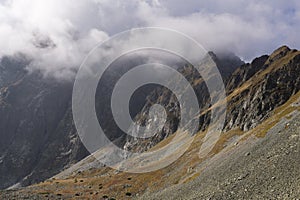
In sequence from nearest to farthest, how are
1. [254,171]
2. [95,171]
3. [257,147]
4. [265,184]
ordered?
[265,184], [254,171], [257,147], [95,171]

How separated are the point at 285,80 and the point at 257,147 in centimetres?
7427

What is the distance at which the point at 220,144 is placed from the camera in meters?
100

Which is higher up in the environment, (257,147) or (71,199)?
(71,199)

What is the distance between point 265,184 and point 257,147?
914 inches

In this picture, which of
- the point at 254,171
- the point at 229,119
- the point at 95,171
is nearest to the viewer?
the point at 254,171

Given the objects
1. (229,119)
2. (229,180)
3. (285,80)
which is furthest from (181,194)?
(285,80)

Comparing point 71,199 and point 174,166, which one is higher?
point 71,199

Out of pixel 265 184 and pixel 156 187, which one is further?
pixel 156 187

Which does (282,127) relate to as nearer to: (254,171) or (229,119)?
(254,171)

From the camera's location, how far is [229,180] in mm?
A: 52406

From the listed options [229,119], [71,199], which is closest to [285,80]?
[229,119]

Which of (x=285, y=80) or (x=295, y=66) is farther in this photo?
(x=295, y=66)

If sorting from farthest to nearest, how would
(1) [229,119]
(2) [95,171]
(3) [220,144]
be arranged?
1. (2) [95,171]
2. (1) [229,119]
3. (3) [220,144]

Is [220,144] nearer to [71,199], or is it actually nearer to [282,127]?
[282,127]
